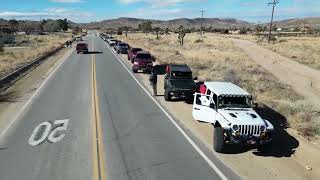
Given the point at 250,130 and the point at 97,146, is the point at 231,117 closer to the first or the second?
the point at 250,130

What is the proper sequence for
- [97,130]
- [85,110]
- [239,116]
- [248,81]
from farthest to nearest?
[248,81] < [85,110] < [97,130] < [239,116]

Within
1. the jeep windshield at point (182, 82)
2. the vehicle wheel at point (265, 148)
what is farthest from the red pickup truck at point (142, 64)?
the vehicle wheel at point (265, 148)

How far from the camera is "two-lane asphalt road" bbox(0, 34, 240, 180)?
1163 cm

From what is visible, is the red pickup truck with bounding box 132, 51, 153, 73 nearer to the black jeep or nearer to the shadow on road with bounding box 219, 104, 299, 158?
the black jeep

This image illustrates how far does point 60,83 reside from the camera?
29.8 meters

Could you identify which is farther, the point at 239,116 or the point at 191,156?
the point at 239,116

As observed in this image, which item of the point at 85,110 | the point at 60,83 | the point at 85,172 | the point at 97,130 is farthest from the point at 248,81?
the point at 85,172

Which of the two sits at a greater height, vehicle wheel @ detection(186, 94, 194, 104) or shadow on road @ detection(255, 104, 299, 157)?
shadow on road @ detection(255, 104, 299, 157)

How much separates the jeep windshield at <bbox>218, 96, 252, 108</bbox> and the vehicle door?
0.33 metres

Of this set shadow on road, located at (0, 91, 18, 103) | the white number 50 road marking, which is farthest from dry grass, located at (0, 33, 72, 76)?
the white number 50 road marking

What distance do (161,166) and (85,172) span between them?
2.14 meters

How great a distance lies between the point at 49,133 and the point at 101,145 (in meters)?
2.85

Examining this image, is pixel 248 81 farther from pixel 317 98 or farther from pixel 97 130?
pixel 97 130

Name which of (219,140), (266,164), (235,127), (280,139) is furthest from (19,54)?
(266,164)
